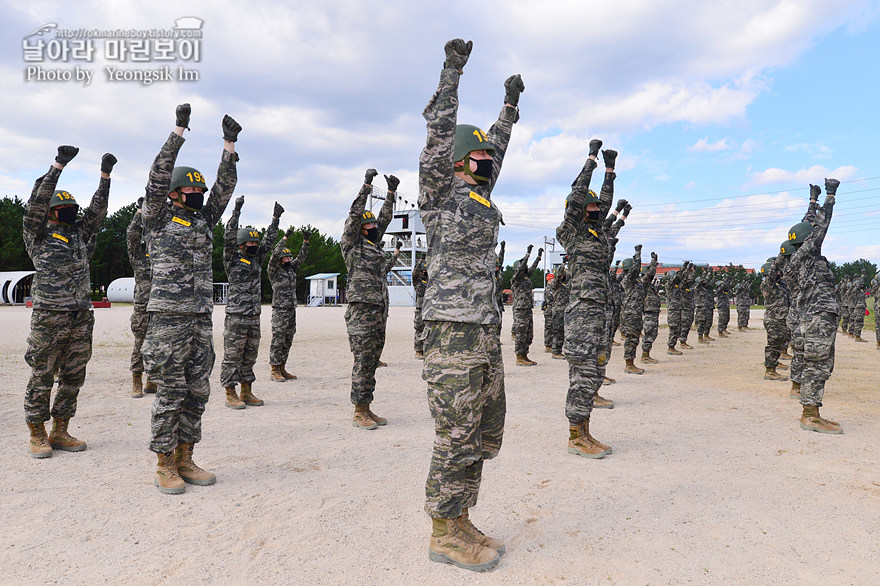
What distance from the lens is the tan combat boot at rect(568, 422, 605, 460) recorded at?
535cm

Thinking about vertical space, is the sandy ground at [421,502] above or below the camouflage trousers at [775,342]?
below

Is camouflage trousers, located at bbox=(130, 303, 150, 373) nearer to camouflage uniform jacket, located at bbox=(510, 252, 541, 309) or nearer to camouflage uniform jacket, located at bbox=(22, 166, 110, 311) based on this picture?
camouflage uniform jacket, located at bbox=(22, 166, 110, 311)

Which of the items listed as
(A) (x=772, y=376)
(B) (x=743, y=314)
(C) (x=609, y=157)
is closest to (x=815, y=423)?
(C) (x=609, y=157)

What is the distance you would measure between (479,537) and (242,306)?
19.4ft

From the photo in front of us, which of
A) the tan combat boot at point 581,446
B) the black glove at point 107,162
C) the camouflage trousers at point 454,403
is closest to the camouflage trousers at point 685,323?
the tan combat boot at point 581,446

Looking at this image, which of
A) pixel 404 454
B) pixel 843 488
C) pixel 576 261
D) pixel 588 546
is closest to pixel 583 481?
pixel 588 546

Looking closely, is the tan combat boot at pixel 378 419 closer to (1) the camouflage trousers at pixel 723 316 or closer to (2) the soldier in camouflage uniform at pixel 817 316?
(2) the soldier in camouflage uniform at pixel 817 316

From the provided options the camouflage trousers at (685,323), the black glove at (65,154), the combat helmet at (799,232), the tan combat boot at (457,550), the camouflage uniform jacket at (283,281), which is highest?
the black glove at (65,154)

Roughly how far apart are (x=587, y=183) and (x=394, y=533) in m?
3.98

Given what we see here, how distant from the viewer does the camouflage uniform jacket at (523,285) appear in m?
13.5

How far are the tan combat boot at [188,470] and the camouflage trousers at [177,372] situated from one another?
9 centimetres

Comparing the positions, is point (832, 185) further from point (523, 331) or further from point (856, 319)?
point (856, 319)

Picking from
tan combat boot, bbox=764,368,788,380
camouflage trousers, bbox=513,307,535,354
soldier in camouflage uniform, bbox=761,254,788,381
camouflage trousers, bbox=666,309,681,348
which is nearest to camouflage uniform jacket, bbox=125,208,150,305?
camouflage trousers, bbox=513,307,535,354

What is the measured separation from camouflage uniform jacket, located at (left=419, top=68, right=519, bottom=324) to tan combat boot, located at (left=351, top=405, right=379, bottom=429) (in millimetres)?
3600
